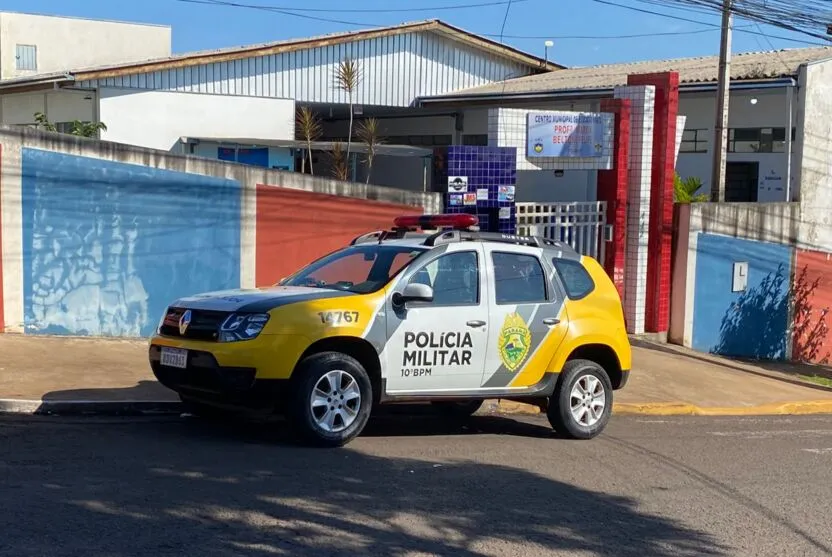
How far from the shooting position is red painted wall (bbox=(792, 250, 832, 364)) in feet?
64.5

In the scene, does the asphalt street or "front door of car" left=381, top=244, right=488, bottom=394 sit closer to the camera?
the asphalt street

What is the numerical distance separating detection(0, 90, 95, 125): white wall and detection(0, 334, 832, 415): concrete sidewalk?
Answer: 13.8m

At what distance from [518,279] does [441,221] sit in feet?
3.09

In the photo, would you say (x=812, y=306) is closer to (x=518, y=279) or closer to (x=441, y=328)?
(x=518, y=279)

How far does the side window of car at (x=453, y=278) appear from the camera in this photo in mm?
8688

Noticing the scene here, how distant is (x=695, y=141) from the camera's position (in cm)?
2630

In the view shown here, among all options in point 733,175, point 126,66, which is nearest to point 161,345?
point 126,66

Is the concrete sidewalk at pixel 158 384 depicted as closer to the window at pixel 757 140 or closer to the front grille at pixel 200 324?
the front grille at pixel 200 324

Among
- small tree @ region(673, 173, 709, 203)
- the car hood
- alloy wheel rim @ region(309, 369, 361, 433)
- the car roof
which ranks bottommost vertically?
alloy wheel rim @ region(309, 369, 361, 433)

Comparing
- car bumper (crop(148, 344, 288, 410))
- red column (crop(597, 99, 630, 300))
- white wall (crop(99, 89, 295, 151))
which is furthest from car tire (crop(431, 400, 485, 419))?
white wall (crop(99, 89, 295, 151))

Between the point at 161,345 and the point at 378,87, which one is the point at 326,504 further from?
the point at 378,87

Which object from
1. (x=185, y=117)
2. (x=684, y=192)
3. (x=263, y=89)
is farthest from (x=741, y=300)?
(x=185, y=117)

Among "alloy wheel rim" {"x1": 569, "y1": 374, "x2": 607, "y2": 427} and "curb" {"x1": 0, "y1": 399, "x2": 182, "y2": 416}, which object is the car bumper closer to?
"curb" {"x1": 0, "y1": 399, "x2": 182, "y2": 416}

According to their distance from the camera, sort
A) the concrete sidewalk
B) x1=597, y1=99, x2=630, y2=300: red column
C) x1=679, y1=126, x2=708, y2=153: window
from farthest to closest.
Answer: x1=679, y1=126, x2=708, y2=153: window → x1=597, y1=99, x2=630, y2=300: red column → the concrete sidewalk
